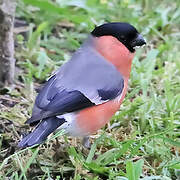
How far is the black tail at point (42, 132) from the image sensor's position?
2.49 meters

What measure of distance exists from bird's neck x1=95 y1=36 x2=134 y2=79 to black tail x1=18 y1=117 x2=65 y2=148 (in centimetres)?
50

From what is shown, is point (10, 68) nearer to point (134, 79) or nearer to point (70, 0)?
point (134, 79)

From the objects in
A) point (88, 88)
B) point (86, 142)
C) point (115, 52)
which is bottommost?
point (86, 142)

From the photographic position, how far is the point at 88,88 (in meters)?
2.71

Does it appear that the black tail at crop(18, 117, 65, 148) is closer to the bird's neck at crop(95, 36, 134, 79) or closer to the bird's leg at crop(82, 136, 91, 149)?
the bird's leg at crop(82, 136, 91, 149)

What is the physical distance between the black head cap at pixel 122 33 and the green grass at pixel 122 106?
37 cm

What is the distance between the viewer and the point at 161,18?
435cm

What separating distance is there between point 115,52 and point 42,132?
0.66 meters

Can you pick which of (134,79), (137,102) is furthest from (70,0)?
(137,102)

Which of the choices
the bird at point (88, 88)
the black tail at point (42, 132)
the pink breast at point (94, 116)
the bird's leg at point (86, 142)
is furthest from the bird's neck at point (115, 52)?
the black tail at point (42, 132)

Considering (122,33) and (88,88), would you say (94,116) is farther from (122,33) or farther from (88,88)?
(122,33)

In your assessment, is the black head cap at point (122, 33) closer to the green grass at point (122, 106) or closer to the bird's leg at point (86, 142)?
the green grass at point (122, 106)

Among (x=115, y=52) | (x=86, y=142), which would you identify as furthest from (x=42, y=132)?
(x=115, y=52)

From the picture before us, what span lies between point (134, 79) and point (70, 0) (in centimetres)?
116
